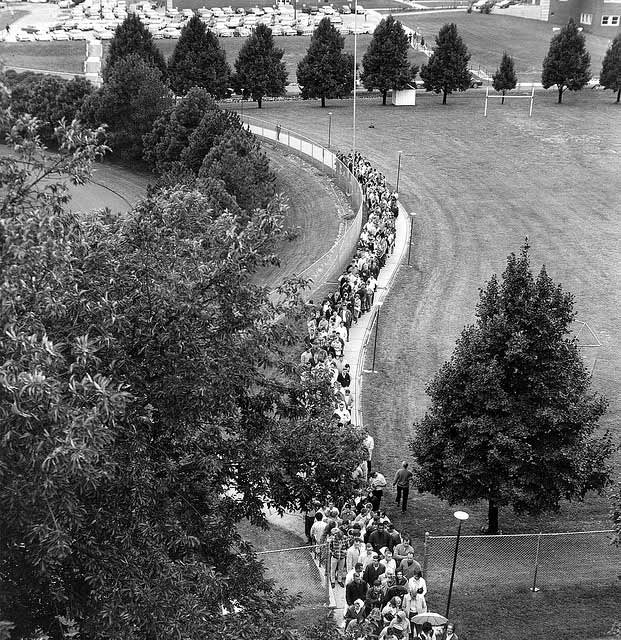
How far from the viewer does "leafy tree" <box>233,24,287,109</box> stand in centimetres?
7406

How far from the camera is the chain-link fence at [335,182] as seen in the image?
38.4 m

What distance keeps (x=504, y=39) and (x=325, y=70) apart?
1003 inches

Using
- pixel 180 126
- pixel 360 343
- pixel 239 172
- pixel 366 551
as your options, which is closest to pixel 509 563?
pixel 366 551

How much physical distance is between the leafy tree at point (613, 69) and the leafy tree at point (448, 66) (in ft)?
32.5

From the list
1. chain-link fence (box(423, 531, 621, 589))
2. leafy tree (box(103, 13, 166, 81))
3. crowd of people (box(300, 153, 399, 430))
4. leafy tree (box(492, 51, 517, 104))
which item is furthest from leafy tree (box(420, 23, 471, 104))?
chain-link fence (box(423, 531, 621, 589))

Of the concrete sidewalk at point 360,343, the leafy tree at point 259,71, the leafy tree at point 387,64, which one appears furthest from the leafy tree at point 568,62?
the concrete sidewalk at point 360,343

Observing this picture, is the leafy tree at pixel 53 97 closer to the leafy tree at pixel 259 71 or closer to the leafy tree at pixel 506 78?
the leafy tree at pixel 259 71

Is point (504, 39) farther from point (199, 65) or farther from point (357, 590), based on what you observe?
point (357, 590)

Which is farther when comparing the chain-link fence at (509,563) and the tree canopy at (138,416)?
the chain-link fence at (509,563)

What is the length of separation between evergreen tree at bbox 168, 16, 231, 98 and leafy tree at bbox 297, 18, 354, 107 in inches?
228

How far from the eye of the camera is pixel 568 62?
7506 cm

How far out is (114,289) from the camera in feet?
40.7

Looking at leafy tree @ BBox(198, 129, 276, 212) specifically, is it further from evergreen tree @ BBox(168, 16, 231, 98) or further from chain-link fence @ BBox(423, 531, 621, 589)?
chain-link fence @ BBox(423, 531, 621, 589)

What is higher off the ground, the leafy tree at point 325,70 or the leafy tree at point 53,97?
the leafy tree at point 325,70
